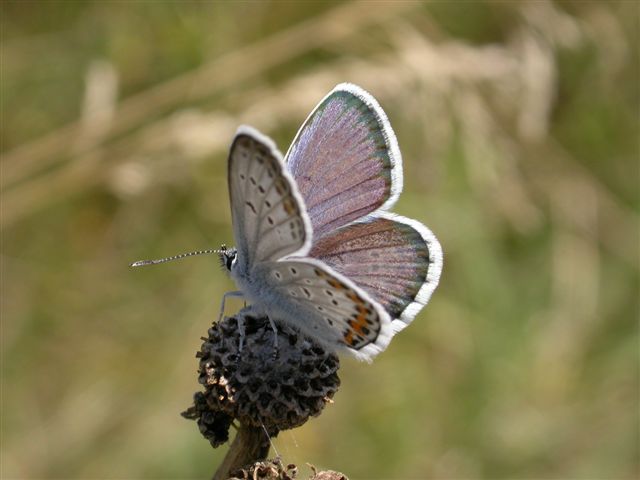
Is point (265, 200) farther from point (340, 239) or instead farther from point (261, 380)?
point (261, 380)

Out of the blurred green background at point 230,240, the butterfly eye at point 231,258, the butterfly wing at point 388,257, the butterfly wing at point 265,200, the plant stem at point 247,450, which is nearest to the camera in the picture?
the butterfly wing at point 265,200

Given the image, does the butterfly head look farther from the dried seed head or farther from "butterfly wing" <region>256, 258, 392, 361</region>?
the dried seed head

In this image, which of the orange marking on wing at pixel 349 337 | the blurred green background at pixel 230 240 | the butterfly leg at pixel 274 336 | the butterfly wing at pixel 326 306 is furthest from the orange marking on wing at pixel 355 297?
the blurred green background at pixel 230 240

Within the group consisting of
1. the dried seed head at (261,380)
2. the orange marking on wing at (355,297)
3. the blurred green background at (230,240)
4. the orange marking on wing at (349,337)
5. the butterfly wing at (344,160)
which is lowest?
the dried seed head at (261,380)

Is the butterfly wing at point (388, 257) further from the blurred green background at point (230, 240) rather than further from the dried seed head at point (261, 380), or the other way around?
the blurred green background at point (230, 240)

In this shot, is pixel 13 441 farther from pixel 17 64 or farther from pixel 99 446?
pixel 17 64

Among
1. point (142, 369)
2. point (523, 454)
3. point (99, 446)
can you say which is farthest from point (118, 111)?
point (523, 454)
